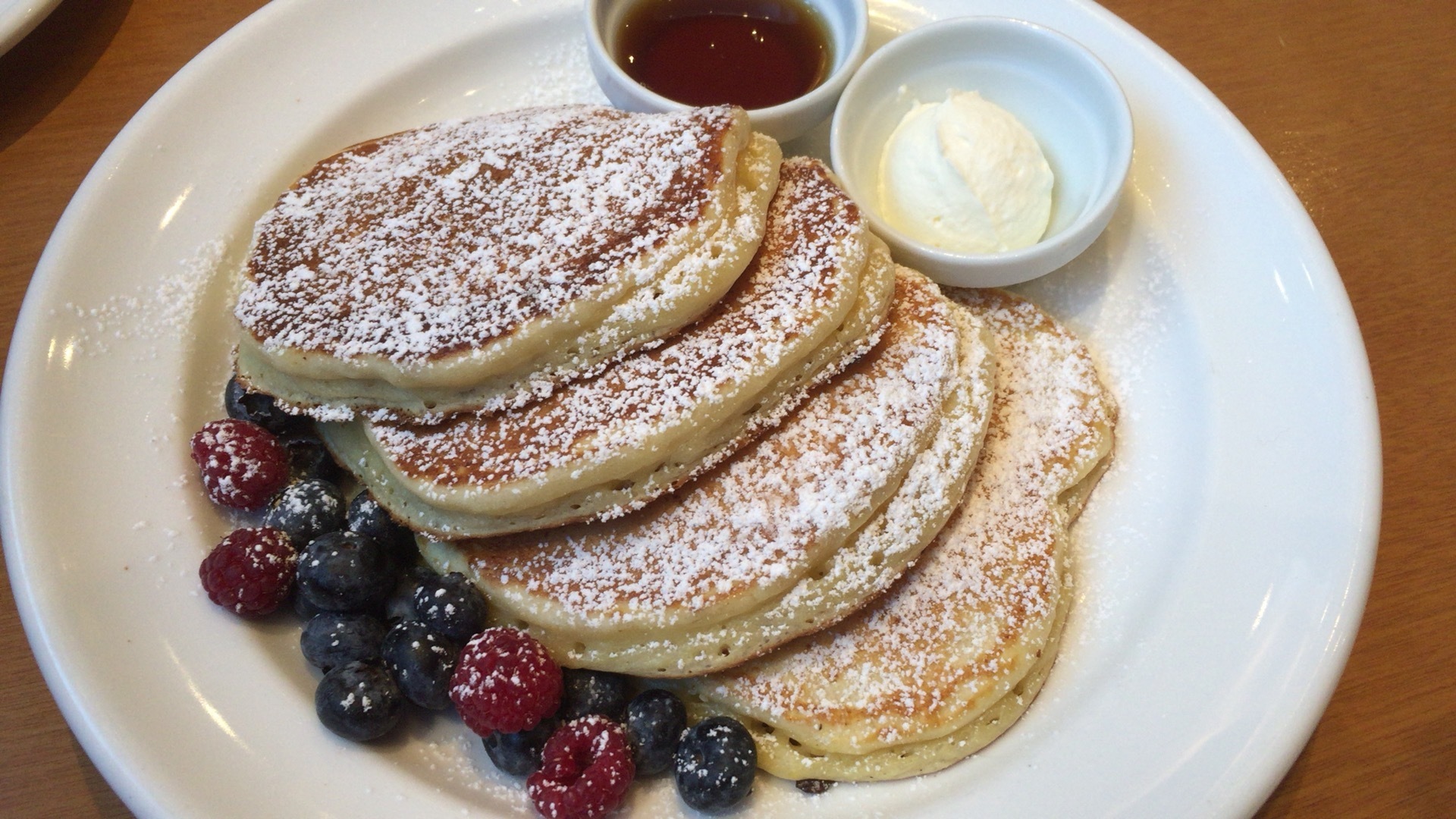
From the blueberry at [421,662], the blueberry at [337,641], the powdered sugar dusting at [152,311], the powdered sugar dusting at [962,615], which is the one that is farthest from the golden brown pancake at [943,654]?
the powdered sugar dusting at [152,311]

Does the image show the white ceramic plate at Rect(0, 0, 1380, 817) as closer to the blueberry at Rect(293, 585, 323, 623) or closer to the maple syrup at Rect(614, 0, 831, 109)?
the blueberry at Rect(293, 585, 323, 623)

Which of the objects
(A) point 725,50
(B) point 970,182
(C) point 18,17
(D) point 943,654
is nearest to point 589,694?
(D) point 943,654

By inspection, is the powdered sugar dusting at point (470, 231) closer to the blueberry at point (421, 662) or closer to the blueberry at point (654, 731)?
the blueberry at point (421, 662)

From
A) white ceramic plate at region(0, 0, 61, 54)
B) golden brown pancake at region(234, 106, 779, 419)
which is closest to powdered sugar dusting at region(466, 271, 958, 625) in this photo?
golden brown pancake at region(234, 106, 779, 419)

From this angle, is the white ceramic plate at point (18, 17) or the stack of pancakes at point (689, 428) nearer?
the stack of pancakes at point (689, 428)

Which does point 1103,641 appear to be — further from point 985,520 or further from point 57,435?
point 57,435

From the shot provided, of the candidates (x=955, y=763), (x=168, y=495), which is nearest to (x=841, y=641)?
(x=955, y=763)
